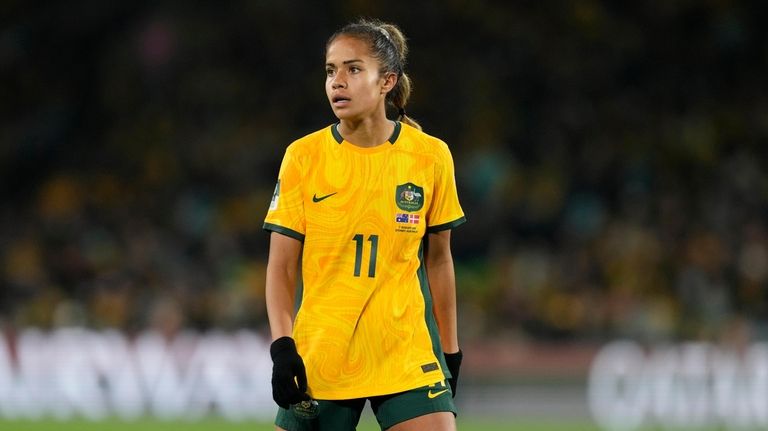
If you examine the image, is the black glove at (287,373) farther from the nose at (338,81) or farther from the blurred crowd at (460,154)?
the blurred crowd at (460,154)

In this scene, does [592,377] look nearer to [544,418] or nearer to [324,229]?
[544,418]

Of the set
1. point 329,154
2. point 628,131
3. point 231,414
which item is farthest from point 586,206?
point 329,154

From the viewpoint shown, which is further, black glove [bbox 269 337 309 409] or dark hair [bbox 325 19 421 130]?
dark hair [bbox 325 19 421 130]

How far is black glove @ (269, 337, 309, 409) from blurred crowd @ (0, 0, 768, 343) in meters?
9.56

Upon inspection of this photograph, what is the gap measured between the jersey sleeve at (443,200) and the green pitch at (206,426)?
733cm

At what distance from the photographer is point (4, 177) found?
56.0 ft

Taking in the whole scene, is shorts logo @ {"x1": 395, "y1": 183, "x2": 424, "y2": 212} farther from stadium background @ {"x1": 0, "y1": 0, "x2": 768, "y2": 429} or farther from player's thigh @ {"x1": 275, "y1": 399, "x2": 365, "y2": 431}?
stadium background @ {"x1": 0, "y1": 0, "x2": 768, "y2": 429}

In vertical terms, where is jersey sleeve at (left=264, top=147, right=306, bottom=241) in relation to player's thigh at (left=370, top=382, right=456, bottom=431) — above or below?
above

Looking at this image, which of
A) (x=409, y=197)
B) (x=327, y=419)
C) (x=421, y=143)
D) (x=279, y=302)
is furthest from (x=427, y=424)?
(x=421, y=143)

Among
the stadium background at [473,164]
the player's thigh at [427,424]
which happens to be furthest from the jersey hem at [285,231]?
the stadium background at [473,164]

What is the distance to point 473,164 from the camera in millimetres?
16062

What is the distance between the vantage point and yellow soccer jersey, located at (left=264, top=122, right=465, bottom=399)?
461cm

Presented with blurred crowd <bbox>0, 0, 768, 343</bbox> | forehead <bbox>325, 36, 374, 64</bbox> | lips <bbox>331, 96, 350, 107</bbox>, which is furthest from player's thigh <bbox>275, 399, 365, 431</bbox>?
blurred crowd <bbox>0, 0, 768, 343</bbox>

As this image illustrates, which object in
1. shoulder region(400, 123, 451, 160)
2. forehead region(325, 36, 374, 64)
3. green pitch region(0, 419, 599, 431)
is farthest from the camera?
green pitch region(0, 419, 599, 431)
